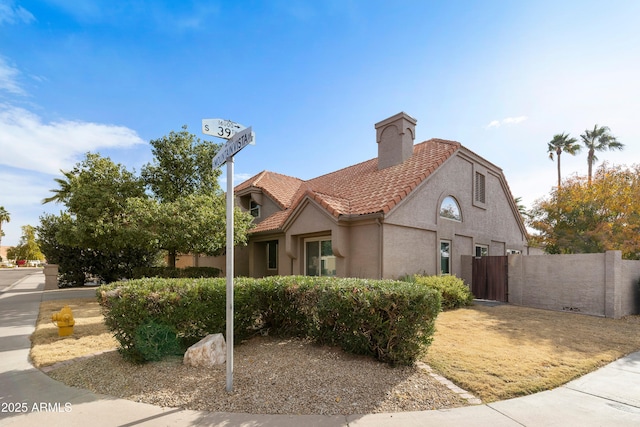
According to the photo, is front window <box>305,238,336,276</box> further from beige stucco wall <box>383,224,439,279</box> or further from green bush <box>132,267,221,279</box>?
green bush <box>132,267,221,279</box>

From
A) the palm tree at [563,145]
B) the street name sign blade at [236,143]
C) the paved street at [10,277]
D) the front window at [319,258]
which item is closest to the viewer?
the street name sign blade at [236,143]

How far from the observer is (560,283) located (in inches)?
489

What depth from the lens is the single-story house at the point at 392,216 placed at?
1205 centimetres

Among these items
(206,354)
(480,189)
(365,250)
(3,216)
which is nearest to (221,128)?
(206,354)

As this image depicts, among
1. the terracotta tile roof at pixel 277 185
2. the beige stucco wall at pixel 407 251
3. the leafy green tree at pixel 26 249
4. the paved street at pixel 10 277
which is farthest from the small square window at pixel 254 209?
the leafy green tree at pixel 26 249

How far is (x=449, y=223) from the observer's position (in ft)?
48.1

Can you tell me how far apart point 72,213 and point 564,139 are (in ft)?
145

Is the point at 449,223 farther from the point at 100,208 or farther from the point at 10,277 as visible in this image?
the point at 10,277

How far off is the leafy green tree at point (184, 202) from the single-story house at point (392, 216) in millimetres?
2487

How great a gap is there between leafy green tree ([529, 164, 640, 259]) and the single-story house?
98.4 inches

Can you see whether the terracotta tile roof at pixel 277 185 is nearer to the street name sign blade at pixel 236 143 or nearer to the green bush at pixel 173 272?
the green bush at pixel 173 272

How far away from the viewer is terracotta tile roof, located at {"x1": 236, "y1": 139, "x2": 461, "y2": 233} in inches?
484

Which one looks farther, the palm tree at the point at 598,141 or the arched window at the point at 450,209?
the palm tree at the point at 598,141

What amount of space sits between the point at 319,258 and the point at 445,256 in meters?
5.62
